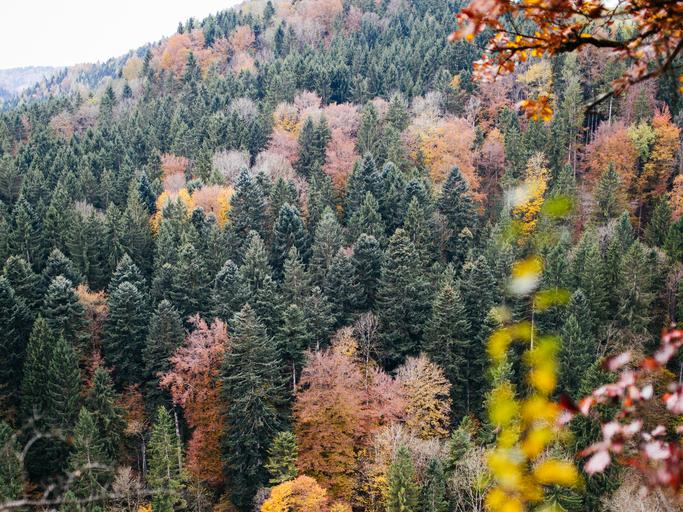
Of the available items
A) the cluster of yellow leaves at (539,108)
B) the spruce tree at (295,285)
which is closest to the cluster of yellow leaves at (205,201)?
the spruce tree at (295,285)

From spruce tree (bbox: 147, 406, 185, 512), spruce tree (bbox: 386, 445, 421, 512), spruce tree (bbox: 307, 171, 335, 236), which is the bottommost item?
spruce tree (bbox: 147, 406, 185, 512)

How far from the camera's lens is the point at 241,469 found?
87.4 ft

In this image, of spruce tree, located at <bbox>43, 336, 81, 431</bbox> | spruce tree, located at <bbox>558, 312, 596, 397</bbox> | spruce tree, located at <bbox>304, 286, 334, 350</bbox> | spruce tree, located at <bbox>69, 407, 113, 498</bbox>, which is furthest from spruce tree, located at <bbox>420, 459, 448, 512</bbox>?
spruce tree, located at <bbox>43, 336, 81, 431</bbox>

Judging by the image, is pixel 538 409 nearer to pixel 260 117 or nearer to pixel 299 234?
pixel 299 234

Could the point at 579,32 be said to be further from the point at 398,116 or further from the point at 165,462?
the point at 398,116

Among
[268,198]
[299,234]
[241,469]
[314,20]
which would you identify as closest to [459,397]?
[241,469]

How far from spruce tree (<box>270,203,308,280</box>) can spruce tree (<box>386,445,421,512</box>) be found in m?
20.5

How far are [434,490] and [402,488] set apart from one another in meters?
1.43

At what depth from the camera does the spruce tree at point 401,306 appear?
3219 centimetres

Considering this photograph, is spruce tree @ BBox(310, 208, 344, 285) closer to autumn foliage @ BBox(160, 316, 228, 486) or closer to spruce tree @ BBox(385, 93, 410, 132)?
autumn foliage @ BBox(160, 316, 228, 486)

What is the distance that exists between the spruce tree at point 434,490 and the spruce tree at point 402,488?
420mm

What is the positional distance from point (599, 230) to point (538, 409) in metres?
39.1

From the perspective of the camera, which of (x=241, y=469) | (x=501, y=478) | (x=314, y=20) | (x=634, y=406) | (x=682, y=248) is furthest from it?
(x=314, y=20)

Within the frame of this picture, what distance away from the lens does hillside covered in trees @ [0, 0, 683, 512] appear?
910 inches
